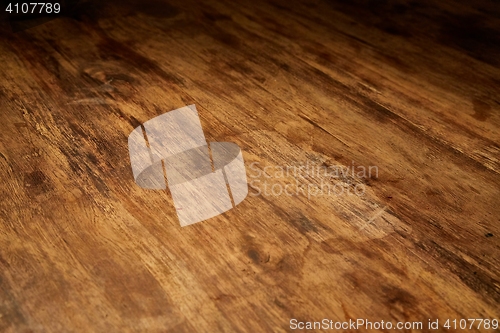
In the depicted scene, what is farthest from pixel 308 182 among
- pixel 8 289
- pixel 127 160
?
pixel 8 289

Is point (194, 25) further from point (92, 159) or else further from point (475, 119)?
point (475, 119)

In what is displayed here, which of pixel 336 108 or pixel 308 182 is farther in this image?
pixel 336 108

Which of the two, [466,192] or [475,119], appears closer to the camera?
[466,192]

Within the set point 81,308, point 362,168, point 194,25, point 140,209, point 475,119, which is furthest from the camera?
point 194,25

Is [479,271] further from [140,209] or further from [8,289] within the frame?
[8,289]

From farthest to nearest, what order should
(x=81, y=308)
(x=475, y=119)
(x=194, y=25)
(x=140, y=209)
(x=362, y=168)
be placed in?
1. (x=194, y=25)
2. (x=475, y=119)
3. (x=362, y=168)
4. (x=140, y=209)
5. (x=81, y=308)

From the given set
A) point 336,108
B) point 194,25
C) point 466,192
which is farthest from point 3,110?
point 466,192
